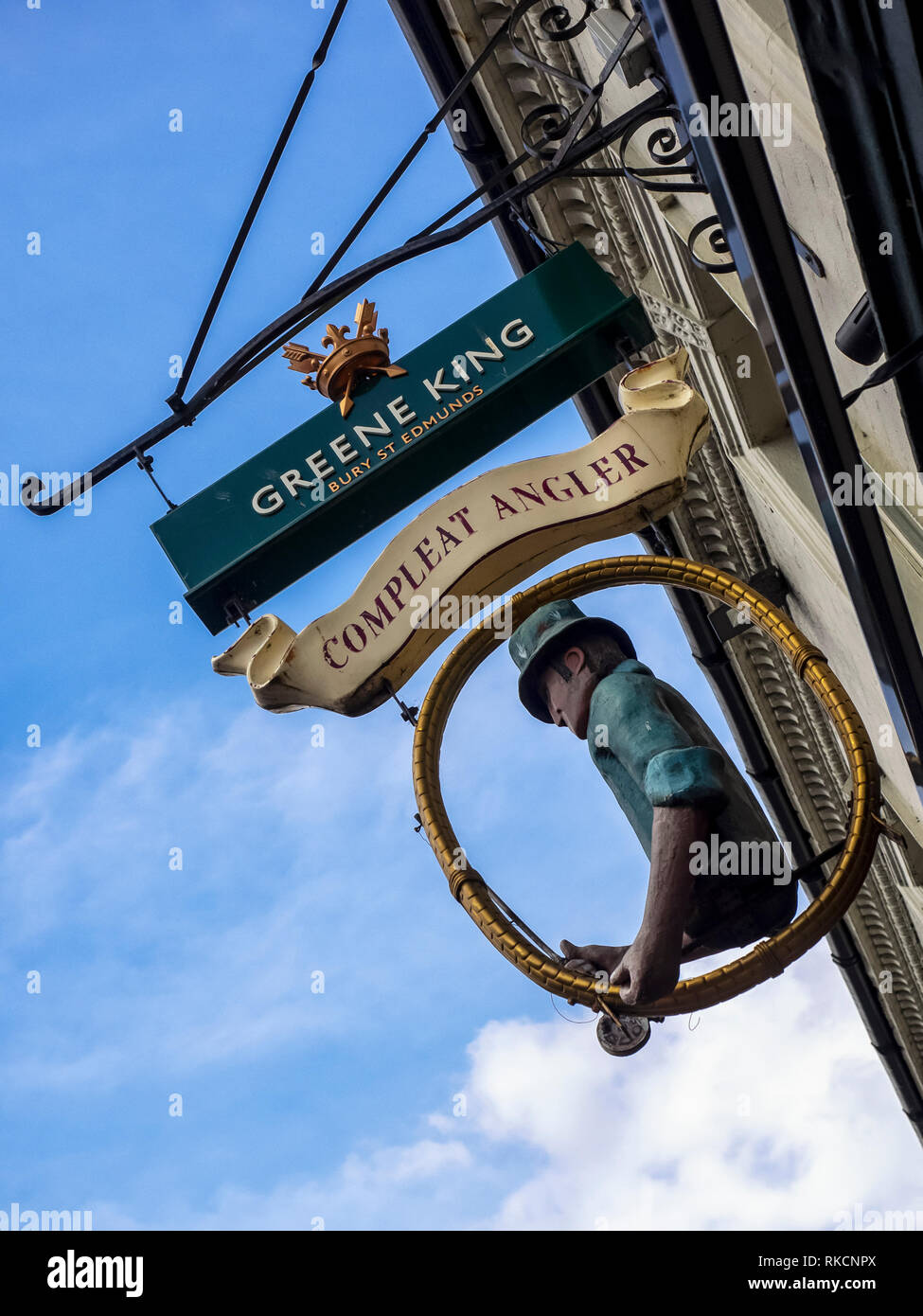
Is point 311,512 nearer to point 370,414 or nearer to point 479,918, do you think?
point 370,414

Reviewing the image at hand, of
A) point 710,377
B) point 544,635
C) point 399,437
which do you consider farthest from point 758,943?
point 710,377

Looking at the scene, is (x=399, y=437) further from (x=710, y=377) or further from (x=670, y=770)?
(x=710, y=377)

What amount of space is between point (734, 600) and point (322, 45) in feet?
8.51

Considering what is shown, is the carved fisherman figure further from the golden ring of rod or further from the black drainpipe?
the black drainpipe

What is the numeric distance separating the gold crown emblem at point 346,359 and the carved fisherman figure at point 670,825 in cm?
146

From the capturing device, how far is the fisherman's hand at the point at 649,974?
4.05 metres

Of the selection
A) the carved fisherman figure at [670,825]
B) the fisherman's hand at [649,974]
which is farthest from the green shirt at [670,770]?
the fisherman's hand at [649,974]

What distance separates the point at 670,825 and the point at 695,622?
16.5 feet

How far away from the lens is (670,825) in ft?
14.1

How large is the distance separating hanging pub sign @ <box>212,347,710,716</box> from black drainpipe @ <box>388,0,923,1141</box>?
64 centimetres

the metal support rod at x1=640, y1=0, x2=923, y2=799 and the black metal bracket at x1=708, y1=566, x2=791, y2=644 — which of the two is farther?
the black metal bracket at x1=708, y1=566, x2=791, y2=644

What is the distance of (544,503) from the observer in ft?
16.0

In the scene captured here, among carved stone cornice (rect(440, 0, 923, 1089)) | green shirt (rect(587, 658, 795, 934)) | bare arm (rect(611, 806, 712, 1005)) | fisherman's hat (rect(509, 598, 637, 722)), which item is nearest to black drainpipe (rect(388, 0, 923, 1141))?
carved stone cornice (rect(440, 0, 923, 1089))

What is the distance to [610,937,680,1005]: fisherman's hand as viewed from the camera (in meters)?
4.05
